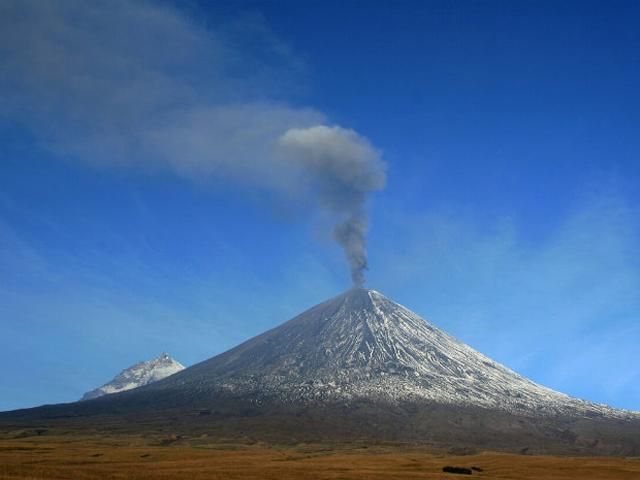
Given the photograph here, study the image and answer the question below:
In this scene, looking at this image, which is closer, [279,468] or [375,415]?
[279,468]

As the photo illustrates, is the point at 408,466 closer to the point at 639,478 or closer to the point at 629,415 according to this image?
the point at 639,478

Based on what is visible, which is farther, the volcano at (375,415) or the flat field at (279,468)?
the volcano at (375,415)

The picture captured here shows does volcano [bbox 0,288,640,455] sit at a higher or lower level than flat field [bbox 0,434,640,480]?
higher

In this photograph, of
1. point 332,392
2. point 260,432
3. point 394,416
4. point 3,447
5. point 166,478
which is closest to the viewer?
point 166,478

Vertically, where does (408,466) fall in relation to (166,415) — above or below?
below

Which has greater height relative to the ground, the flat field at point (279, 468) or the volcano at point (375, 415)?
the volcano at point (375, 415)

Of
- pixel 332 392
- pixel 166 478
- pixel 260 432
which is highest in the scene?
pixel 332 392

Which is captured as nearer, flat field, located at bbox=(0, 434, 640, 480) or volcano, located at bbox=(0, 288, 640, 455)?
flat field, located at bbox=(0, 434, 640, 480)

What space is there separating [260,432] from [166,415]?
36.3 metres

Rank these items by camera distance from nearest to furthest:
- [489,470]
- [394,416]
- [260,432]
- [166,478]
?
[166,478] → [489,470] → [260,432] → [394,416]

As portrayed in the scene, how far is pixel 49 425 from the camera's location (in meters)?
152

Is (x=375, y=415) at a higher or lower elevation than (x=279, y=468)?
higher

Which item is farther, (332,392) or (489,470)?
(332,392)

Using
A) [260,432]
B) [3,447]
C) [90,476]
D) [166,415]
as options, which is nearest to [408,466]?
[90,476]
